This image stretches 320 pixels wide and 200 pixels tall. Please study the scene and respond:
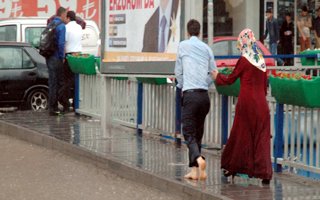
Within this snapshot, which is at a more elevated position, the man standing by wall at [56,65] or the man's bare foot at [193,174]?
the man standing by wall at [56,65]

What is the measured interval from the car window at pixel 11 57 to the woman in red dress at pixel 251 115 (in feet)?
31.5

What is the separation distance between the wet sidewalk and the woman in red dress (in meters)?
0.25

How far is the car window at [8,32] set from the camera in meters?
23.0

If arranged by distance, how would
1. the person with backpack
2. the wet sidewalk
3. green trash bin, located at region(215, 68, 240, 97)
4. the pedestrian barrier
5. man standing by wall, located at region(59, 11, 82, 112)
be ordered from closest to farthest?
the wet sidewalk, the pedestrian barrier, green trash bin, located at region(215, 68, 240, 97), the person with backpack, man standing by wall, located at region(59, 11, 82, 112)

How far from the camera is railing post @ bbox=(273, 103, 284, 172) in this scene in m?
11.2

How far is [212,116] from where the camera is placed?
42.3ft

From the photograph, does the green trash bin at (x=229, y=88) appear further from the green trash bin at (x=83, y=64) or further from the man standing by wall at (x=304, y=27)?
the man standing by wall at (x=304, y=27)

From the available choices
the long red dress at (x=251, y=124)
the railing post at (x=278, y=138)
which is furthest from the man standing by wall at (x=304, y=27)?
the long red dress at (x=251, y=124)

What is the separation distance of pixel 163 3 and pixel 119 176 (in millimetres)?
2740

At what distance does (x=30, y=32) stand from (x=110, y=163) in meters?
11.1

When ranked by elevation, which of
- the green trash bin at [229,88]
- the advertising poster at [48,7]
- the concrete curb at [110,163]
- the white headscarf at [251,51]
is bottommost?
the concrete curb at [110,163]

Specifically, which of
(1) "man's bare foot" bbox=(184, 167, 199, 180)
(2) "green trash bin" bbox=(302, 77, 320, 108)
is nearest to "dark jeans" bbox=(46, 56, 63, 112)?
(1) "man's bare foot" bbox=(184, 167, 199, 180)

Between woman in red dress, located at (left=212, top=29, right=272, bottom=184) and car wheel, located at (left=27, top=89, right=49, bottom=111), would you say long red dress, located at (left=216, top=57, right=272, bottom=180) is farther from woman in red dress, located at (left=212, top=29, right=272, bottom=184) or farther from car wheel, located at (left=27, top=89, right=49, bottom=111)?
car wheel, located at (left=27, top=89, right=49, bottom=111)

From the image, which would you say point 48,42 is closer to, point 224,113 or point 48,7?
point 224,113
